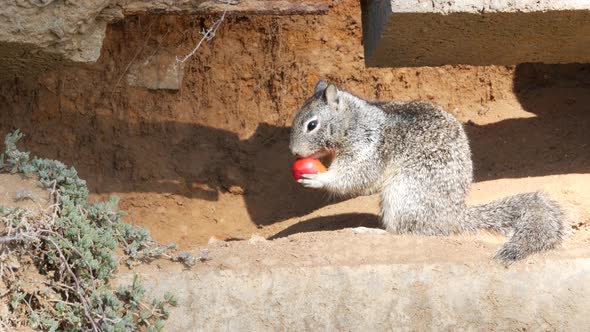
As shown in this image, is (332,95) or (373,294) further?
(332,95)

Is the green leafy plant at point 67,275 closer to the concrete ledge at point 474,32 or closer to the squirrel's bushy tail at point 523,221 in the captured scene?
the squirrel's bushy tail at point 523,221

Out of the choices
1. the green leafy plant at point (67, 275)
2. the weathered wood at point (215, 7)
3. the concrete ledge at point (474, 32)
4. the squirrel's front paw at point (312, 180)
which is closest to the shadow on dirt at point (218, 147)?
the concrete ledge at point (474, 32)

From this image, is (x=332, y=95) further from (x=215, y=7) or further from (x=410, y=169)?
(x=215, y=7)

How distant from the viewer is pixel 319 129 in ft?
29.1

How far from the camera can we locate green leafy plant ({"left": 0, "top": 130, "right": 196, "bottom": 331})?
639cm

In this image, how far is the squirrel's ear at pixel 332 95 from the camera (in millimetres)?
8883

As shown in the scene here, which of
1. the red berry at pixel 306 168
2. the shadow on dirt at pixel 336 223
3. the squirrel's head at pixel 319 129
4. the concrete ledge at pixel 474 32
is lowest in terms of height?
the shadow on dirt at pixel 336 223

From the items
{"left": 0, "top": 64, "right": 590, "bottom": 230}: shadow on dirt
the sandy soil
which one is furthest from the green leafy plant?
{"left": 0, "top": 64, "right": 590, "bottom": 230}: shadow on dirt

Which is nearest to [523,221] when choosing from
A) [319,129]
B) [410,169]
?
[410,169]

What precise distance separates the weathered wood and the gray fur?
0.84m

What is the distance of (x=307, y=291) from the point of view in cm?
688

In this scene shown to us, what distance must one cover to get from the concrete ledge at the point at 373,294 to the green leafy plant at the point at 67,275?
18 cm

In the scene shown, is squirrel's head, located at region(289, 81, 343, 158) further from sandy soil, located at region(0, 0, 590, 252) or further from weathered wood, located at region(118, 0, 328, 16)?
sandy soil, located at region(0, 0, 590, 252)

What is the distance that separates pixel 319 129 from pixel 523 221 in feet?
6.99
